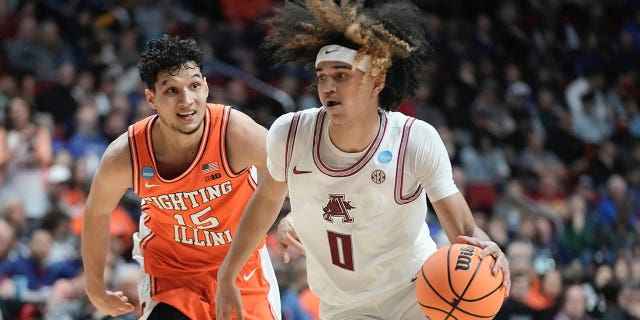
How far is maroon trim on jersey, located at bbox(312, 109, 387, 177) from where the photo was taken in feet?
14.1

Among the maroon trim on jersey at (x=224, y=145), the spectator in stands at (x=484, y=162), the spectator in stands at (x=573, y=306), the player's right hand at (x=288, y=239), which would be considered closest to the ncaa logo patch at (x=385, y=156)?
the player's right hand at (x=288, y=239)

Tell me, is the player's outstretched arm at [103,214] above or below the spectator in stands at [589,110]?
above

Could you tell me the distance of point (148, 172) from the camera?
4.99 m

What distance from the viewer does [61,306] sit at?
24.3 feet

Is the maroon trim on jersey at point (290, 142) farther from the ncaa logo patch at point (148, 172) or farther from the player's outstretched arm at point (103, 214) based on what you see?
the player's outstretched arm at point (103, 214)

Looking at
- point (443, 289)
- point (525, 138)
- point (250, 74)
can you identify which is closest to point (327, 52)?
point (443, 289)

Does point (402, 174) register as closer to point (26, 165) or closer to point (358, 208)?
point (358, 208)

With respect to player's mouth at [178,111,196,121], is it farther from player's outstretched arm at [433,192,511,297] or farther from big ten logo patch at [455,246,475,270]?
big ten logo patch at [455,246,475,270]

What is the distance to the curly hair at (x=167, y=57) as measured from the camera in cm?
492

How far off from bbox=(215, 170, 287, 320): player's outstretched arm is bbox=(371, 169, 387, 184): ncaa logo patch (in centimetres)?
45

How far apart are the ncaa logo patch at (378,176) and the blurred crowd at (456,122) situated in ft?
1.87

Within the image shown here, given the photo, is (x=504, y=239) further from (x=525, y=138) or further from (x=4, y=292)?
(x=4, y=292)

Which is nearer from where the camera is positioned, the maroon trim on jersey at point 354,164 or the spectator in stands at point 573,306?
the maroon trim on jersey at point 354,164

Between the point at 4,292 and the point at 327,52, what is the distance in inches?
178
